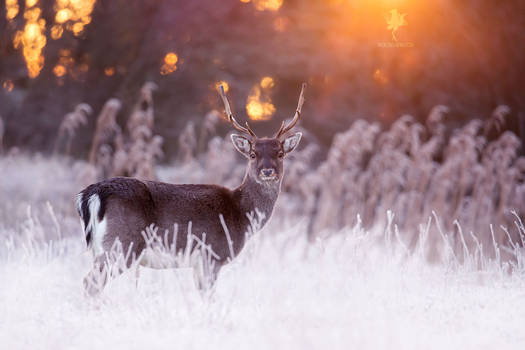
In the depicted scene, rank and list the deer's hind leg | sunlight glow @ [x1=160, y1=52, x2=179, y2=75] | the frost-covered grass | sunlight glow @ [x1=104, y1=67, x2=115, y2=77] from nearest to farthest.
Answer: the frost-covered grass, the deer's hind leg, sunlight glow @ [x1=160, y1=52, x2=179, y2=75], sunlight glow @ [x1=104, y1=67, x2=115, y2=77]

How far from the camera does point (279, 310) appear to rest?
3961 millimetres

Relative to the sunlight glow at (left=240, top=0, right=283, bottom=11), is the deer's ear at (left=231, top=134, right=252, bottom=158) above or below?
below

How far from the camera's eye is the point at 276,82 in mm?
11555

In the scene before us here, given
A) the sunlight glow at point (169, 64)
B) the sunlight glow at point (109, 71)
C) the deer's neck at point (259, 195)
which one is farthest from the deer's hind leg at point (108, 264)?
the sunlight glow at point (109, 71)

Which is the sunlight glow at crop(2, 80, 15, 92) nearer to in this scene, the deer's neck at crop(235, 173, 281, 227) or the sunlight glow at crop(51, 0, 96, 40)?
the sunlight glow at crop(51, 0, 96, 40)

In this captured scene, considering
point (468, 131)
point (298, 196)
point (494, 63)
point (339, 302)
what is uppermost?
point (494, 63)

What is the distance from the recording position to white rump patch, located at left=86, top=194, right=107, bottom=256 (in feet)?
15.5

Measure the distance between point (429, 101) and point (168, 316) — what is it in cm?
832

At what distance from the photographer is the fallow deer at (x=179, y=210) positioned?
186 inches

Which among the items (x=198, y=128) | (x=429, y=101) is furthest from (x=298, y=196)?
(x=429, y=101)

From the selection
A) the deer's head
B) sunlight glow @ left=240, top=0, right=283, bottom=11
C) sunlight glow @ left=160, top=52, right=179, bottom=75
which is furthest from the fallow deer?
sunlight glow @ left=240, top=0, right=283, bottom=11

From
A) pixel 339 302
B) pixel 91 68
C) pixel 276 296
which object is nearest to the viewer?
pixel 276 296

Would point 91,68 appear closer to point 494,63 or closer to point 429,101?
point 429,101

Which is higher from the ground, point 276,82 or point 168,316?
point 276,82
